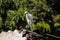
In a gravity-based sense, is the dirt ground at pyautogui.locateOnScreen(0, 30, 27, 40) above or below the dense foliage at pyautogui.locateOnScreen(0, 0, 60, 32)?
below

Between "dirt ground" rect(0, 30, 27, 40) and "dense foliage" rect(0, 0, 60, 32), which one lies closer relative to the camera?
"dirt ground" rect(0, 30, 27, 40)

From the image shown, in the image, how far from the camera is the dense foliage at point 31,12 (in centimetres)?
753

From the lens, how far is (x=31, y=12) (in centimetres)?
760

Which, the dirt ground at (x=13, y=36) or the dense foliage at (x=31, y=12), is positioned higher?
the dense foliage at (x=31, y=12)

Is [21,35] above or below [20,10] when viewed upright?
A: below

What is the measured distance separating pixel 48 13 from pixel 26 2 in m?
0.83

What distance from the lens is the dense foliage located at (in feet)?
24.7

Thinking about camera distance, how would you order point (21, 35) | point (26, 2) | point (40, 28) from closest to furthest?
point (21, 35), point (40, 28), point (26, 2)

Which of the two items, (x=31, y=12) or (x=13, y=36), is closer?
(x=13, y=36)

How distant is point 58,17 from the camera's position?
315 inches

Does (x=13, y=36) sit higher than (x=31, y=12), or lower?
lower

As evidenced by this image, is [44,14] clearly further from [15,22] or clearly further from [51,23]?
[15,22]

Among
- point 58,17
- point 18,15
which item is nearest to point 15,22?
point 18,15

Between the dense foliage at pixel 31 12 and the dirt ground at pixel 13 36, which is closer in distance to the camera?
the dirt ground at pixel 13 36
